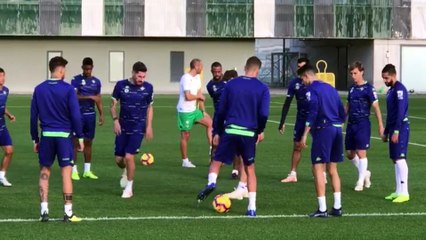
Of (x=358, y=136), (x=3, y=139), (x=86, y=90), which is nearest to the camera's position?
(x=358, y=136)

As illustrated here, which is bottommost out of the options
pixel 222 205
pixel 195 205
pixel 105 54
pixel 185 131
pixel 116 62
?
pixel 195 205

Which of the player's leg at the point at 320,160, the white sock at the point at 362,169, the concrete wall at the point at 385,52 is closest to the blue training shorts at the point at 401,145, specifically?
the white sock at the point at 362,169

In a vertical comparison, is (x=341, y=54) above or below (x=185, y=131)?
above

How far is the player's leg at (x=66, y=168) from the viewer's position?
1087 centimetres

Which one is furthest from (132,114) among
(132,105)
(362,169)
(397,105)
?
(397,105)

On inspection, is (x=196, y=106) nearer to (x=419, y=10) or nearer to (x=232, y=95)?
(x=232, y=95)

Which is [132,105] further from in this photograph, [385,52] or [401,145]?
[385,52]

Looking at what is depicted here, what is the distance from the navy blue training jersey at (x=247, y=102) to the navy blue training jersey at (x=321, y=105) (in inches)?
22.2

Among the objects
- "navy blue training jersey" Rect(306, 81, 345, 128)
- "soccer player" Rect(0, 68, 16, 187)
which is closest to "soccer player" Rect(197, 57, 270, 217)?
"navy blue training jersey" Rect(306, 81, 345, 128)

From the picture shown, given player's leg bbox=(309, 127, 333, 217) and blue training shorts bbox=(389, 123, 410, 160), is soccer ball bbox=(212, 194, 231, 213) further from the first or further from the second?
blue training shorts bbox=(389, 123, 410, 160)

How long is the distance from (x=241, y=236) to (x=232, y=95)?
221 centimetres

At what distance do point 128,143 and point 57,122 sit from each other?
2761mm

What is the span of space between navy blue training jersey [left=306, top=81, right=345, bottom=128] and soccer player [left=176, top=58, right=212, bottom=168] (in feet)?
18.6

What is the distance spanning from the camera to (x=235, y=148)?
11742mm
